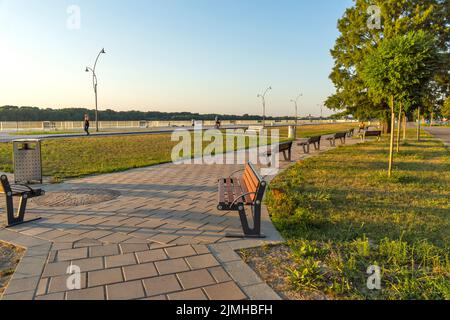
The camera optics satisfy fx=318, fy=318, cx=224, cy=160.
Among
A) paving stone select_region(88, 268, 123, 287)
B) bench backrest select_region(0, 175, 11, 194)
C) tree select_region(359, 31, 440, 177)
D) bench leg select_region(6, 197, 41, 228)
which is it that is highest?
tree select_region(359, 31, 440, 177)

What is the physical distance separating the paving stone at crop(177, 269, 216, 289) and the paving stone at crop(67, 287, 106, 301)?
69 cm

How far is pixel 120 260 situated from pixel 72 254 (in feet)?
1.95

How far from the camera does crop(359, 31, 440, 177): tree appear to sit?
7980mm

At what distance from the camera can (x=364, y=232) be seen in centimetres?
435

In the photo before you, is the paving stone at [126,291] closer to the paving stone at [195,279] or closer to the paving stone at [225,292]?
the paving stone at [195,279]

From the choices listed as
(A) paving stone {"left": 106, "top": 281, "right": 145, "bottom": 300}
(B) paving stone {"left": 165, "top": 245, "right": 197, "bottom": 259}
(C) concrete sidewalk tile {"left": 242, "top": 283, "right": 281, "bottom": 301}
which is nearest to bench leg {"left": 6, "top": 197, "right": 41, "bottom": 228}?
(B) paving stone {"left": 165, "top": 245, "right": 197, "bottom": 259}

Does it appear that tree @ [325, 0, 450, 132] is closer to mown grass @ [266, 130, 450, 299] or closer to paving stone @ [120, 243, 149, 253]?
mown grass @ [266, 130, 450, 299]

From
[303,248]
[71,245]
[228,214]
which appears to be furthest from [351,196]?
[71,245]

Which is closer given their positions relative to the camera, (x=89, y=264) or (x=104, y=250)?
(x=89, y=264)

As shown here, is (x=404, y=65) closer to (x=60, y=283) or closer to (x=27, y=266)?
(x=60, y=283)

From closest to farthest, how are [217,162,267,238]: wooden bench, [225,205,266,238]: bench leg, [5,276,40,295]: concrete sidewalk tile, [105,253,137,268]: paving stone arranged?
[5,276,40,295]: concrete sidewalk tile < [105,253,137,268]: paving stone < [217,162,267,238]: wooden bench < [225,205,266,238]: bench leg

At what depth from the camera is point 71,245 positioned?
3.78 m

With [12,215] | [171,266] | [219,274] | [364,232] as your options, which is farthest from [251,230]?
[12,215]
